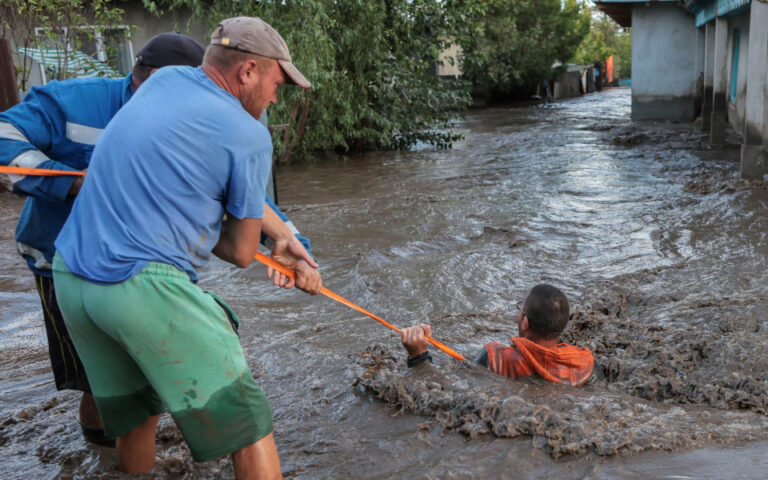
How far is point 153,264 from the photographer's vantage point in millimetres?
2139

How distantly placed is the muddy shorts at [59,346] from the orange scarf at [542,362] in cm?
199

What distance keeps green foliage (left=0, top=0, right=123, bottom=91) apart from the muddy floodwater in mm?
2806

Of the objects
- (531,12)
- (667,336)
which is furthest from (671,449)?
(531,12)

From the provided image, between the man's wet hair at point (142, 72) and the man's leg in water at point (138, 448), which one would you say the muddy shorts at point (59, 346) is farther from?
the man's wet hair at point (142, 72)

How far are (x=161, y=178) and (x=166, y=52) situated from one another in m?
0.91

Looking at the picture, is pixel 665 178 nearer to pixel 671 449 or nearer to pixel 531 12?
pixel 671 449

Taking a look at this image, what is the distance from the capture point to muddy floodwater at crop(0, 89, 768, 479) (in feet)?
9.77

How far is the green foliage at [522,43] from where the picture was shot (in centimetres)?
2787

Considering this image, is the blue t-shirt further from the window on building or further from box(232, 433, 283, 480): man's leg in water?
the window on building

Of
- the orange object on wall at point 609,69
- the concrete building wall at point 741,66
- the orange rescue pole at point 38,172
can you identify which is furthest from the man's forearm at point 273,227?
the orange object on wall at point 609,69

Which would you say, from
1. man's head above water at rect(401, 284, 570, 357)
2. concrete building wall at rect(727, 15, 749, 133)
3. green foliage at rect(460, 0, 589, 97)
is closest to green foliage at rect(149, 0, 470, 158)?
concrete building wall at rect(727, 15, 749, 133)

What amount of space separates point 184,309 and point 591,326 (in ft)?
10.7

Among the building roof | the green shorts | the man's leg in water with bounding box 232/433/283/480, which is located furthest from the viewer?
the building roof

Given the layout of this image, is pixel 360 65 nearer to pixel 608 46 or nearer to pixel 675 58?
pixel 675 58
